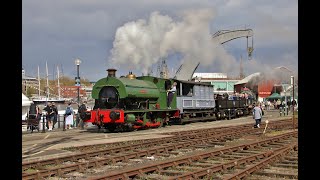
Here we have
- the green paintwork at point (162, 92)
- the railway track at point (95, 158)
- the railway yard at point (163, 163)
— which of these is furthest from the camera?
the green paintwork at point (162, 92)

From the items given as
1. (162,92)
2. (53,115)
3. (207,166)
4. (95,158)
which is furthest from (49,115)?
(207,166)

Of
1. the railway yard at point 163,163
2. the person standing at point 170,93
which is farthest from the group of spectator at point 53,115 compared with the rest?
the railway yard at point 163,163

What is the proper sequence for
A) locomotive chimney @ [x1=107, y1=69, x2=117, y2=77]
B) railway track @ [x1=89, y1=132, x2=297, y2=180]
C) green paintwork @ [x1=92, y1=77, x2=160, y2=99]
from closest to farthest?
railway track @ [x1=89, y1=132, x2=297, y2=180] < green paintwork @ [x1=92, y1=77, x2=160, y2=99] < locomotive chimney @ [x1=107, y1=69, x2=117, y2=77]

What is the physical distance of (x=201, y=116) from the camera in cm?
2798

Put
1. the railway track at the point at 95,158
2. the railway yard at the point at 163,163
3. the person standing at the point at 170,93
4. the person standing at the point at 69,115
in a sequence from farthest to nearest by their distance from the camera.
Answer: the person standing at the point at 170,93, the person standing at the point at 69,115, the railway track at the point at 95,158, the railway yard at the point at 163,163

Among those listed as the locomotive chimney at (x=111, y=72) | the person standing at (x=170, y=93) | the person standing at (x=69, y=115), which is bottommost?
the person standing at (x=69, y=115)

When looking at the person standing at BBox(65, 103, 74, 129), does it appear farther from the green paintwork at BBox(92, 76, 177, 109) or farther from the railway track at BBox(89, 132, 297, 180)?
the railway track at BBox(89, 132, 297, 180)

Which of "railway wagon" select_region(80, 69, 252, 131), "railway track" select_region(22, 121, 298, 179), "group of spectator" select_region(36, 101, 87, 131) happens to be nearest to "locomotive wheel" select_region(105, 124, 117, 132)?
"railway wagon" select_region(80, 69, 252, 131)

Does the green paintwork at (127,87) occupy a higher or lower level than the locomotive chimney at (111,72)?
lower

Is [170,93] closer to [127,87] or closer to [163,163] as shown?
[127,87]

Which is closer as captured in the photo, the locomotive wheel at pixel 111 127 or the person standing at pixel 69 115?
the locomotive wheel at pixel 111 127

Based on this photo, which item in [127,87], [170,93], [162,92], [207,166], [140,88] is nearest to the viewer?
[207,166]

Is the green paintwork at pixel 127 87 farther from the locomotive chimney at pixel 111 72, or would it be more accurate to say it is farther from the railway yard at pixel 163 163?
the railway yard at pixel 163 163
